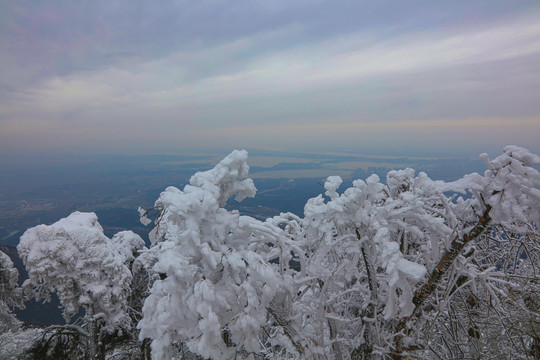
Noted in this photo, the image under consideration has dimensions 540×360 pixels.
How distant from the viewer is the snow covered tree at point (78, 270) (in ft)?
20.9

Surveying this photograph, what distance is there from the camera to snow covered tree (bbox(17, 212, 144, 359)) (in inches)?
251

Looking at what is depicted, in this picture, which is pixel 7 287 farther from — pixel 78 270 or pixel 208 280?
pixel 208 280

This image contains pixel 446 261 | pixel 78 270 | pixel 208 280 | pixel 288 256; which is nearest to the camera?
pixel 208 280

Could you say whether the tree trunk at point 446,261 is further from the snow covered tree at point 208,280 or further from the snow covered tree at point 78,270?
the snow covered tree at point 78,270

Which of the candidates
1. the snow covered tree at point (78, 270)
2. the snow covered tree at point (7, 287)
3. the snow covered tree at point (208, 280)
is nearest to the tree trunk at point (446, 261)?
the snow covered tree at point (208, 280)

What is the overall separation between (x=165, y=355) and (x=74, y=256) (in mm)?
4871

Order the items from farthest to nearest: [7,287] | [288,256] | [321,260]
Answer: [7,287], [321,260], [288,256]

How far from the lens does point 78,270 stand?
6562mm

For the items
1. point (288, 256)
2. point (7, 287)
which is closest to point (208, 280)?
point (288, 256)

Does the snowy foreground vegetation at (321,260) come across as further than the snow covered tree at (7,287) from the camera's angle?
No

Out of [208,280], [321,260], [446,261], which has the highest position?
[208,280]

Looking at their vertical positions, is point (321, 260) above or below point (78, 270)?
above

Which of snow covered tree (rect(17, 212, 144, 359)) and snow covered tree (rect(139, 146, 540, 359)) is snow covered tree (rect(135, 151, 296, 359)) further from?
snow covered tree (rect(17, 212, 144, 359))

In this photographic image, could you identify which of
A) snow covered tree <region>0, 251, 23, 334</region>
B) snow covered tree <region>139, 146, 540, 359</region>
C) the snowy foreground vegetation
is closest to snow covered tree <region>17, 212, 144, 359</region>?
snow covered tree <region>0, 251, 23, 334</region>
